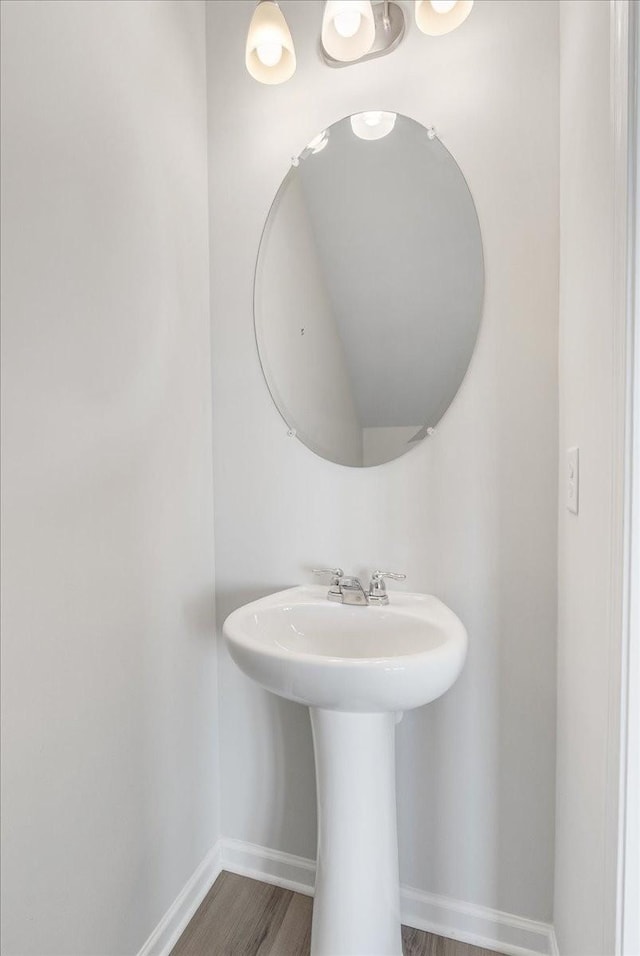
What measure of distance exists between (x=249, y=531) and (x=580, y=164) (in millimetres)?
1127

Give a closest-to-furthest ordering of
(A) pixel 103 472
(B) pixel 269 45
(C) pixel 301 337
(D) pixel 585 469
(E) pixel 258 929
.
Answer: (D) pixel 585 469 → (A) pixel 103 472 → (B) pixel 269 45 → (E) pixel 258 929 → (C) pixel 301 337

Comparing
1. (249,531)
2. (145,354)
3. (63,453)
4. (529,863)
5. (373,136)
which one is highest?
(373,136)

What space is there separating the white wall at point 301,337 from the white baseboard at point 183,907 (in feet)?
3.87

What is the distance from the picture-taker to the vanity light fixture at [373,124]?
1.30 m

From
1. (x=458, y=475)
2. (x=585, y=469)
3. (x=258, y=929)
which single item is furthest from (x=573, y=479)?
(x=258, y=929)

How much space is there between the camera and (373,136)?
1319mm

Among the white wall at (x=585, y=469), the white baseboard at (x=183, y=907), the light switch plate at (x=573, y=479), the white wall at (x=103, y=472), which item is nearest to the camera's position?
the white wall at (x=585, y=469)

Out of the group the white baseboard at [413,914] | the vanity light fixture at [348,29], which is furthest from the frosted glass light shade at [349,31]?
the white baseboard at [413,914]

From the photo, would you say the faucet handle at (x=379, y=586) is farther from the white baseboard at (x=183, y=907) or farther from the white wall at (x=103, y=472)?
the white baseboard at (x=183, y=907)

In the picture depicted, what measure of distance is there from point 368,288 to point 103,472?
81 cm

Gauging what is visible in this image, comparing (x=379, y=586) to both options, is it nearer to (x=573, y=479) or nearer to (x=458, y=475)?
(x=458, y=475)

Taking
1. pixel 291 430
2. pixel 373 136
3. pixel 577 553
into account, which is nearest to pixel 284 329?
pixel 291 430

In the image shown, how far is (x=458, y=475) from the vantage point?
128 cm

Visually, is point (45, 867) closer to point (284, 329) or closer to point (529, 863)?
point (529, 863)
